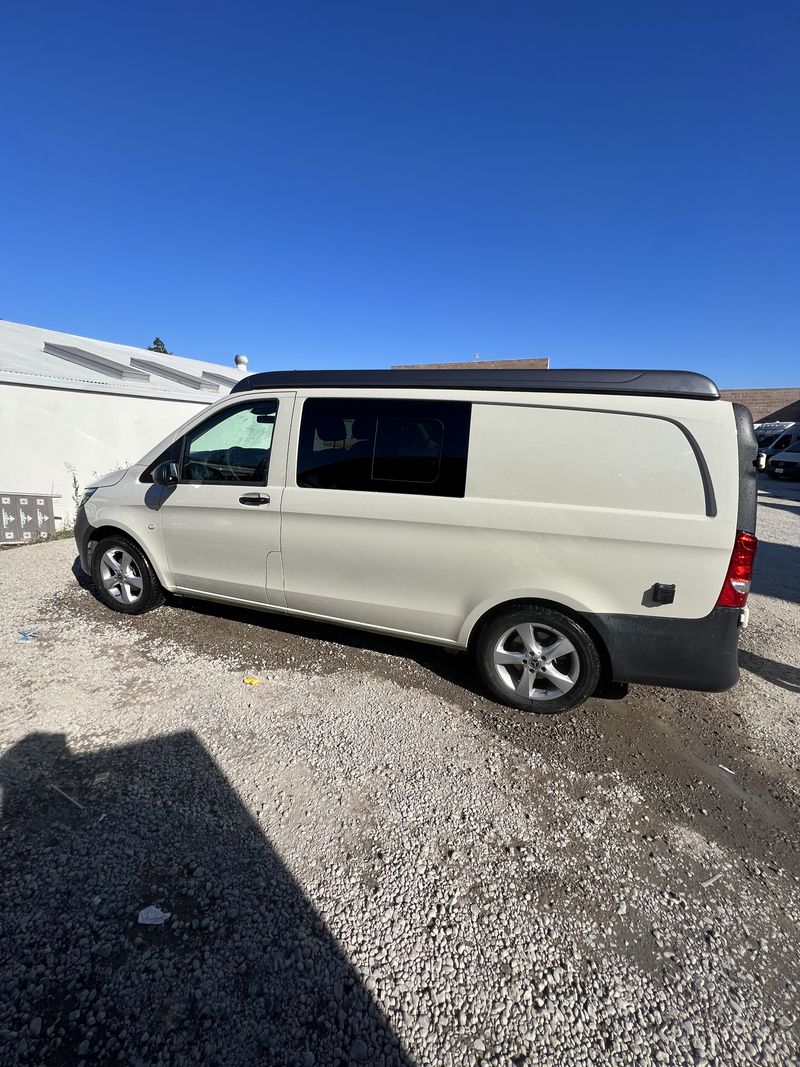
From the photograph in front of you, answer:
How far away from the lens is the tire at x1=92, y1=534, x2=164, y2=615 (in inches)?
160

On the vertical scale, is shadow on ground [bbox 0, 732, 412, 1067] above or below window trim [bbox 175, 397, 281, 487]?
below

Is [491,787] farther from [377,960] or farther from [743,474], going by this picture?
[743,474]

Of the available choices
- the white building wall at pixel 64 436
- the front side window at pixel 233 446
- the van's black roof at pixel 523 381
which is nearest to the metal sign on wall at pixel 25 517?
the white building wall at pixel 64 436

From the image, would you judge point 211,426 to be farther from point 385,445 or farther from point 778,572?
point 778,572

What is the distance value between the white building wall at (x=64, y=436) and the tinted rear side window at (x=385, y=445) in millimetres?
7423

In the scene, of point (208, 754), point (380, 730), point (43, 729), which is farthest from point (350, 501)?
point (43, 729)

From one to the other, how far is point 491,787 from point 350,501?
1.89 m

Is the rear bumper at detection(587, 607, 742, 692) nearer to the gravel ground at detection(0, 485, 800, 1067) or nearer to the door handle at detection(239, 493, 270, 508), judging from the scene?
the gravel ground at detection(0, 485, 800, 1067)

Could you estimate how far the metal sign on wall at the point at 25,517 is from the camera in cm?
685

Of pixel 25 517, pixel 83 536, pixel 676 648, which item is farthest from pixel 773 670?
pixel 25 517

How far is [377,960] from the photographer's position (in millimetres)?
1631

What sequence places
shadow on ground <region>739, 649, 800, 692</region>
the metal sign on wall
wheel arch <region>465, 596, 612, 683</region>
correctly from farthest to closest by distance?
the metal sign on wall, shadow on ground <region>739, 649, 800, 692</region>, wheel arch <region>465, 596, 612, 683</region>

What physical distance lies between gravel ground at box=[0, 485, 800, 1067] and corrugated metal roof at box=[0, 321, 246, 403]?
7.46 m

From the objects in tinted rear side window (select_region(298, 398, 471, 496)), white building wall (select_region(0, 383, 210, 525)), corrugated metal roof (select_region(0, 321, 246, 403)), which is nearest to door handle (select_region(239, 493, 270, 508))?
tinted rear side window (select_region(298, 398, 471, 496))
